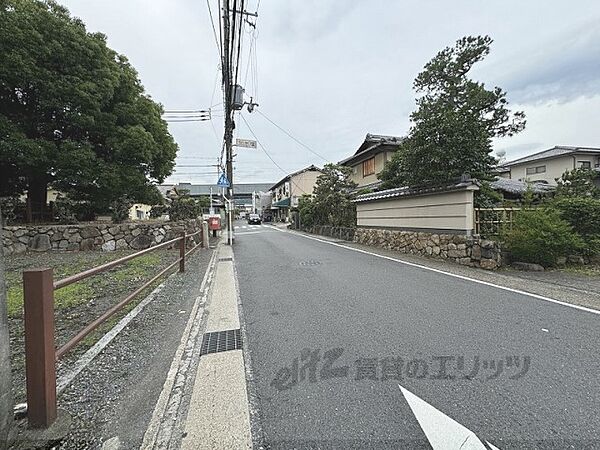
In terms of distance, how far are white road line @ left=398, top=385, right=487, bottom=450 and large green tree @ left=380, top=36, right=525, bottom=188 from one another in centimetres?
958

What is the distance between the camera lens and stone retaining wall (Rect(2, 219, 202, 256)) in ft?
33.7

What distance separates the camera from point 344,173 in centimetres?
2038

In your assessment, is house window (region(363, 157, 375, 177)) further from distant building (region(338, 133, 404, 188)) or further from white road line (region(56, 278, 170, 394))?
Answer: white road line (region(56, 278, 170, 394))

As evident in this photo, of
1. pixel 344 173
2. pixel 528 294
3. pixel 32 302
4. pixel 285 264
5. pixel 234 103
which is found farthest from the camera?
pixel 344 173

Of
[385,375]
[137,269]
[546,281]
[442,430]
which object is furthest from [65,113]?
[546,281]

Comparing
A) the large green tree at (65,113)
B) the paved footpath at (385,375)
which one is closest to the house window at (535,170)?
the paved footpath at (385,375)

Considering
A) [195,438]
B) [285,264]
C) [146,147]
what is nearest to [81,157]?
[146,147]

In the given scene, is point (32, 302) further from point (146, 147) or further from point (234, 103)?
point (234, 103)

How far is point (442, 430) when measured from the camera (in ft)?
6.95

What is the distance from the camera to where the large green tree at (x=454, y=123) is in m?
10.4

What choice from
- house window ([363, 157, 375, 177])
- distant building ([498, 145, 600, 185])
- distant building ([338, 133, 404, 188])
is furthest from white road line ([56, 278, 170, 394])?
distant building ([498, 145, 600, 185])

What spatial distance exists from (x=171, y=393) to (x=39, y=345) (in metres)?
1.06

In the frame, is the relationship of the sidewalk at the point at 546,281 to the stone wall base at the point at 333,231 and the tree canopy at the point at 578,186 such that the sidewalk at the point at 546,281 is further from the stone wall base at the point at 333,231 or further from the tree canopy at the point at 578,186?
the stone wall base at the point at 333,231

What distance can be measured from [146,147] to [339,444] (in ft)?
39.9
